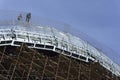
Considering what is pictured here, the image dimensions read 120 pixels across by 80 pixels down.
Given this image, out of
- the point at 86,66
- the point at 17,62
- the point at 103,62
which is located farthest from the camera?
the point at 103,62

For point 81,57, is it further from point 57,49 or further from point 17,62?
point 17,62

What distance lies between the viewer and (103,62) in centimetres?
3650

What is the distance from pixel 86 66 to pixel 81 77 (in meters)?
1.00

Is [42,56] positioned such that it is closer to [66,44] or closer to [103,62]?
[66,44]

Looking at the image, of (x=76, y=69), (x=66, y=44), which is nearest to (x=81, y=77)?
(x=76, y=69)

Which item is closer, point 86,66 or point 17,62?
point 17,62

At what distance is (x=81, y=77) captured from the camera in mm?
33469

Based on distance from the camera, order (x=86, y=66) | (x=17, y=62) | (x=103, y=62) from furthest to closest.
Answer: (x=103, y=62)
(x=86, y=66)
(x=17, y=62)

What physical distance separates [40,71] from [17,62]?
1.73 m

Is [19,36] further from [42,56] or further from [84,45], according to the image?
[84,45]

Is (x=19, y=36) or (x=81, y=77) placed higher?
(x=19, y=36)

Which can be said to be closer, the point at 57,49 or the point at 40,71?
the point at 40,71

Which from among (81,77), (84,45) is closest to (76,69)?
(81,77)

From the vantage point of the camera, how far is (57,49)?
34.2m
